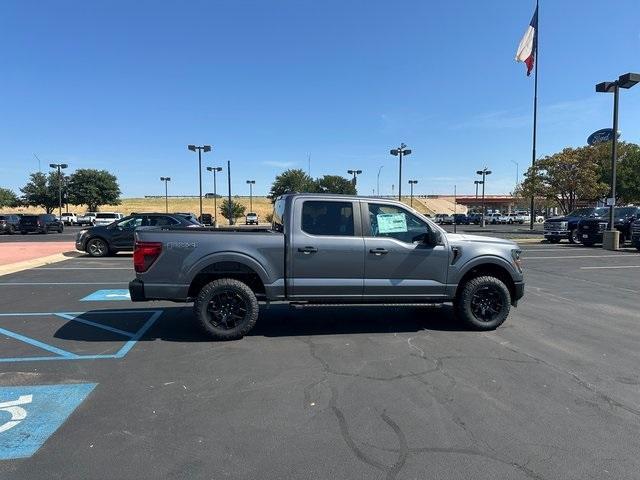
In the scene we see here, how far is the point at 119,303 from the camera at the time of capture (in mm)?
9117

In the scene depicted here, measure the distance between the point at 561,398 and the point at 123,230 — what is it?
17.1 meters

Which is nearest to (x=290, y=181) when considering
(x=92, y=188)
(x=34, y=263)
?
(x=92, y=188)

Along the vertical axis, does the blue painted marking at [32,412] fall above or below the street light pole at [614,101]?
below

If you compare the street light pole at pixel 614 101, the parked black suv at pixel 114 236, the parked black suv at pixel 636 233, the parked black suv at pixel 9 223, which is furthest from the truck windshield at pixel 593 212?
the parked black suv at pixel 9 223

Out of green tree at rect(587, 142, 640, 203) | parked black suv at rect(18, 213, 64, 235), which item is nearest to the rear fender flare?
parked black suv at rect(18, 213, 64, 235)

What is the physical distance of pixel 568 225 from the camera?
26.8 metres

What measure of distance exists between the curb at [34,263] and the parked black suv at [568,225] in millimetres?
24134

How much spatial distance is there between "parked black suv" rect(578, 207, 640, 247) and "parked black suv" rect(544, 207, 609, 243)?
83 centimetres

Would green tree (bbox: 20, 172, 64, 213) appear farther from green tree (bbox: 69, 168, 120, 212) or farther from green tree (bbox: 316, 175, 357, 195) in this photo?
green tree (bbox: 316, 175, 357, 195)

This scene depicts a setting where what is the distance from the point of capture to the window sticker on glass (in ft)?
22.2

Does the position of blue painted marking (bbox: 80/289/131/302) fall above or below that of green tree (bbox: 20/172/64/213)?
below

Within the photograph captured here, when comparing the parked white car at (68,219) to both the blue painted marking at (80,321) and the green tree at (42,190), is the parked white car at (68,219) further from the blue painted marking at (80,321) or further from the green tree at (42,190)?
the blue painted marking at (80,321)

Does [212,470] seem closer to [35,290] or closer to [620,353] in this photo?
[620,353]

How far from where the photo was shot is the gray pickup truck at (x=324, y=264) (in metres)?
6.29
